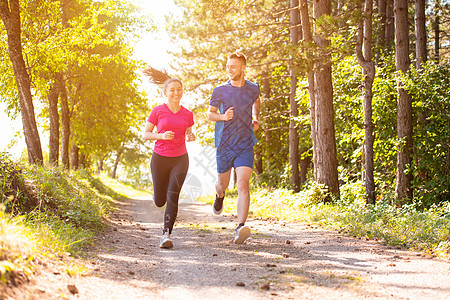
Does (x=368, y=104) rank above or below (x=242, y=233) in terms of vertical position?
above

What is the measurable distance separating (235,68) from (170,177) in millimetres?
1794

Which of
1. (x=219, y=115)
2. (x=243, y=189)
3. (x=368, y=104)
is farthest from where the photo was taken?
(x=368, y=104)

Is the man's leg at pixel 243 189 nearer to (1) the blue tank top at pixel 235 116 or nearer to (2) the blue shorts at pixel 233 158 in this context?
(2) the blue shorts at pixel 233 158

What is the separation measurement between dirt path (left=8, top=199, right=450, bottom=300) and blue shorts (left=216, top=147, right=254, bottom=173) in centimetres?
113

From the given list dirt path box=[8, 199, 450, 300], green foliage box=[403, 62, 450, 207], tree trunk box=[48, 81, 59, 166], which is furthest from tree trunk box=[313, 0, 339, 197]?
tree trunk box=[48, 81, 59, 166]

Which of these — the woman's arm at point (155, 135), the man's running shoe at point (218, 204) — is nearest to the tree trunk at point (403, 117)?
the man's running shoe at point (218, 204)

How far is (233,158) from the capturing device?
21.0 feet

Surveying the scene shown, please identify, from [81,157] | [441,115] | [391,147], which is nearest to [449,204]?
[441,115]

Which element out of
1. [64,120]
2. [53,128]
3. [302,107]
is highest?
[302,107]

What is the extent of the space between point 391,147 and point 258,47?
599 centimetres

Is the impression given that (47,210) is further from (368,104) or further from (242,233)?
(368,104)

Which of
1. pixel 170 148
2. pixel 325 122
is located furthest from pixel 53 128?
pixel 170 148

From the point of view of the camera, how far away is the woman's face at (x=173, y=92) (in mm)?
6430

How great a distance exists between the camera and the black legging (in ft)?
20.7
